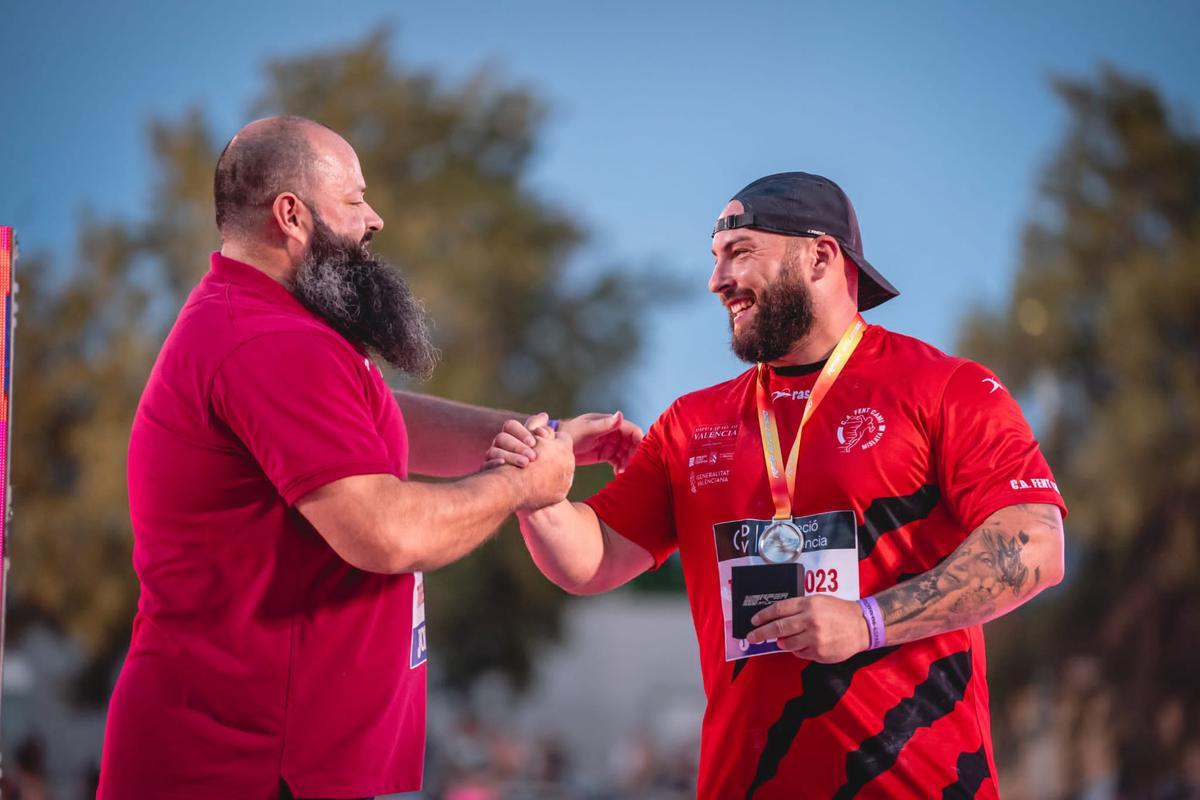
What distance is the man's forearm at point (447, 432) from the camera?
4.00m

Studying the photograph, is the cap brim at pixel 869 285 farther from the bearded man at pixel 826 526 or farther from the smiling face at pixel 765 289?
the smiling face at pixel 765 289

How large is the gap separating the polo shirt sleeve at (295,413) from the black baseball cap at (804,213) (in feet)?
4.38

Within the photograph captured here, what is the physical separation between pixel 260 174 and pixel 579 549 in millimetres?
1333

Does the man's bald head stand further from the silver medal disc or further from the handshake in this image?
the silver medal disc

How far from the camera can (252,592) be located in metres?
2.83

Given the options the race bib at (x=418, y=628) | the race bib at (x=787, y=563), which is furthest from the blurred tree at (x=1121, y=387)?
the race bib at (x=418, y=628)

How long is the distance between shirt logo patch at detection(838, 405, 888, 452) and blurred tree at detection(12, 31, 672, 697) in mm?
13166

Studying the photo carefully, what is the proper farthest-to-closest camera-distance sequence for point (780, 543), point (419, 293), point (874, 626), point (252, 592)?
point (419, 293) → point (780, 543) → point (874, 626) → point (252, 592)

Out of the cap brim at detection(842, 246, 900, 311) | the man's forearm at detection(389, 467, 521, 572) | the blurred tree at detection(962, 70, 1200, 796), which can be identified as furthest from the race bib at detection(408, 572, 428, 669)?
the blurred tree at detection(962, 70, 1200, 796)

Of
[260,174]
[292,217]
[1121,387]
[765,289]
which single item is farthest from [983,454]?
[1121,387]

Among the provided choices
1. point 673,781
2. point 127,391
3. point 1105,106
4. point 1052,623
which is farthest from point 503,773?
point 1105,106

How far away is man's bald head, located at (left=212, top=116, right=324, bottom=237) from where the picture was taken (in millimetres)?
3203

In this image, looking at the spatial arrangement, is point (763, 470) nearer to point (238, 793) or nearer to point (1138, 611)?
point (238, 793)

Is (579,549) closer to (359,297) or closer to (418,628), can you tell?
(418,628)
